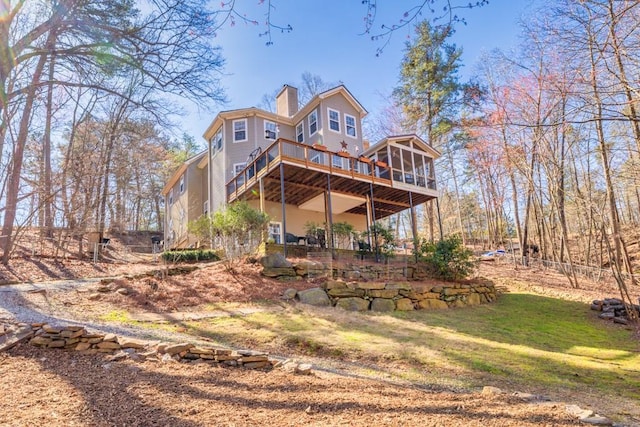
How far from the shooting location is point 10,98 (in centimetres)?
652

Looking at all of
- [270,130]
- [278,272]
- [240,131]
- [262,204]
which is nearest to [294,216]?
[262,204]

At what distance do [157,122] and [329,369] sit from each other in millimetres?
5959

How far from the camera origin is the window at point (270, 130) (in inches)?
710

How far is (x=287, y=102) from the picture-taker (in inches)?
790

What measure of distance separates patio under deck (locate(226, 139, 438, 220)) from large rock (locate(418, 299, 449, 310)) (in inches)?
186

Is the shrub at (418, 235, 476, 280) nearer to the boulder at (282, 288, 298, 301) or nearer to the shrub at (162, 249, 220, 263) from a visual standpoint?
the boulder at (282, 288, 298, 301)

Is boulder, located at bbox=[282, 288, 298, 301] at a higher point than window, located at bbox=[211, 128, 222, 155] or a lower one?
lower

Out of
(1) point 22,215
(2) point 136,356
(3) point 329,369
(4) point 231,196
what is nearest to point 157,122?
(2) point 136,356

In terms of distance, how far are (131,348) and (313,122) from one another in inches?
572

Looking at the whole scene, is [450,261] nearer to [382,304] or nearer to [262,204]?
[382,304]

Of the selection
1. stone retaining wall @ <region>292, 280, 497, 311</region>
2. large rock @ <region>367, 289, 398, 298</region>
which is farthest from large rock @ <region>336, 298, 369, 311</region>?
large rock @ <region>367, 289, 398, 298</region>

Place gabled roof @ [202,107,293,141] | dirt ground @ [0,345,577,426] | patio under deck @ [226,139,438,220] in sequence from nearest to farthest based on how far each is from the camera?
dirt ground @ [0,345,577,426] < patio under deck @ [226,139,438,220] < gabled roof @ [202,107,293,141]

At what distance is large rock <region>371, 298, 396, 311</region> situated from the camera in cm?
1034

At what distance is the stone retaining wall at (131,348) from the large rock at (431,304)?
6.94 m
